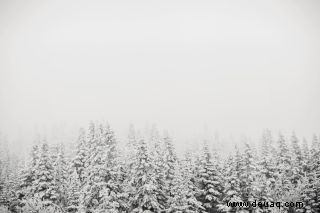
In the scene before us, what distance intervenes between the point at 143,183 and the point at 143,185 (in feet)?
1.48

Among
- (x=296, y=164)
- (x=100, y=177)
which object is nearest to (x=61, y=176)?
(x=100, y=177)

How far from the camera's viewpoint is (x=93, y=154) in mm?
34438

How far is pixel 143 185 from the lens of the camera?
1271 inches

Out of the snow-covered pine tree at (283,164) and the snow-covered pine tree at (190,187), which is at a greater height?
the snow-covered pine tree at (283,164)

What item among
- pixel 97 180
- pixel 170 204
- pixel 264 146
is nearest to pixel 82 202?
pixel 97 180

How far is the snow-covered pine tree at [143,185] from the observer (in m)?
31.7

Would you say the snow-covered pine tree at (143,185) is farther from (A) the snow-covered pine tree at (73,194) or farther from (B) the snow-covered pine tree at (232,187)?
(B) the snow-covered pine tree at (232,187)

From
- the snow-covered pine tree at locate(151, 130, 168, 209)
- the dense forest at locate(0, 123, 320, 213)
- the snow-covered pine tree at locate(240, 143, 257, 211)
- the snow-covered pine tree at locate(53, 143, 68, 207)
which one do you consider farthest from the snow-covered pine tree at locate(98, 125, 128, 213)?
the snow-covered pine tree at locate(240, 143, 257, 211)

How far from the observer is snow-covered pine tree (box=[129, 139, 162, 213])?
31.7m

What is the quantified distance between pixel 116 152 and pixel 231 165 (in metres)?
15.4

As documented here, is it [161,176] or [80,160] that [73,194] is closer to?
[80,160]

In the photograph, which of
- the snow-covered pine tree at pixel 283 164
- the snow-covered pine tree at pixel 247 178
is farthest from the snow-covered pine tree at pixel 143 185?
the snow-covered pine tree at pixel 283 164

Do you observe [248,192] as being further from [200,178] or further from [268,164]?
[268,164]

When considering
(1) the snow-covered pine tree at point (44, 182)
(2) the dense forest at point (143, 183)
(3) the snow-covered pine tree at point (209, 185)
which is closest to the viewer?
(2) the dense forest at point (143, 183)
